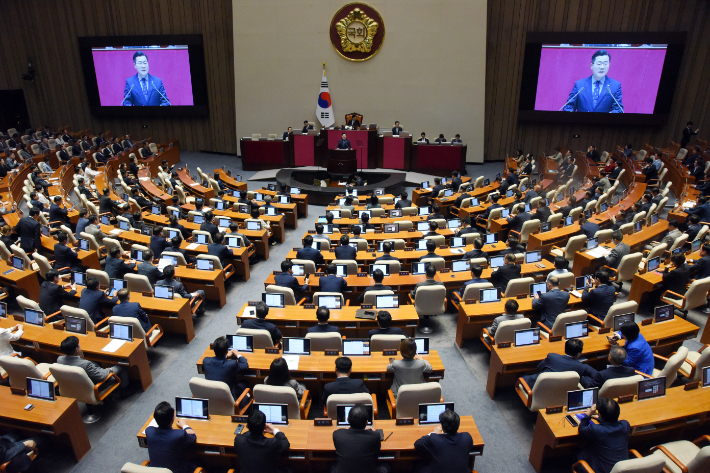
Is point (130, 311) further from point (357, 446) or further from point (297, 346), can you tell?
point (357, 446)

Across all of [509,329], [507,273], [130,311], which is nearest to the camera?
[509,329]

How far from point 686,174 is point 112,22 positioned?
21773 mm

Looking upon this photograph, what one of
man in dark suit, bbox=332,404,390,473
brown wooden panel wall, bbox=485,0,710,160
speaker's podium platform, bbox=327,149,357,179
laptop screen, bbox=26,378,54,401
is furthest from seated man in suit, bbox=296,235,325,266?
brown wooden panel wall, bbox=485,0,710,160

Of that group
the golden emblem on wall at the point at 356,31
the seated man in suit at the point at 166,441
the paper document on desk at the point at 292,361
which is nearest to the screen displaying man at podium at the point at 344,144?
the golden emblem on wall at the point at 356,31

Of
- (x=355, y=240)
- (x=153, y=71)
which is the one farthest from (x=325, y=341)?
(x=153, y=71)

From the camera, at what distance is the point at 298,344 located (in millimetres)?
5480

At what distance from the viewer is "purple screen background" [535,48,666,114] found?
51.8 feet

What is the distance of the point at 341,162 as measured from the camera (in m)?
15.8

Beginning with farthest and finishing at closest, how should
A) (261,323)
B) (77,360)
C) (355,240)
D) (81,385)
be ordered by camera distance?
(355,240) → (261,323) → (77,360) → (81,385)

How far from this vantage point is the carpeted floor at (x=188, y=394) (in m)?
4.85

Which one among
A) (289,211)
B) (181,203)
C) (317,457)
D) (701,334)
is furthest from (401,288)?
(181,203)

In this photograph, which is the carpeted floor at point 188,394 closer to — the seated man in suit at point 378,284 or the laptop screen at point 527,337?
the laptop screen at point 527,337

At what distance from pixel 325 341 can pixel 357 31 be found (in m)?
14.9

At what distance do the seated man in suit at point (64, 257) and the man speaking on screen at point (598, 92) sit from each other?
16.2m
